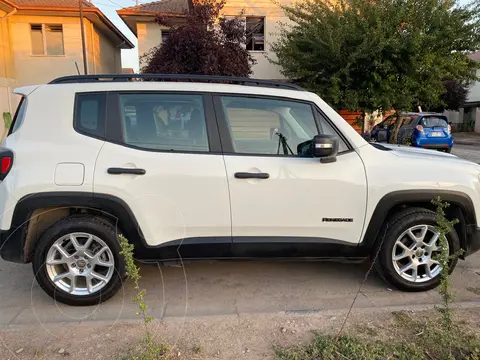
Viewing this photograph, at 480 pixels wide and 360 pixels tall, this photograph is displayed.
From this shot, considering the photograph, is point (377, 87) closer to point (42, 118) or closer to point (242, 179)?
point (242, 179)

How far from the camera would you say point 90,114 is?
315 cm

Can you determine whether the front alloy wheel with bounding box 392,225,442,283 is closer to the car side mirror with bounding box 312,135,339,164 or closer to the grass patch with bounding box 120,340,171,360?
the car side mirror with bounding box 312,135,339,164

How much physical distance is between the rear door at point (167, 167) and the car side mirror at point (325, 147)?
778 millimetres

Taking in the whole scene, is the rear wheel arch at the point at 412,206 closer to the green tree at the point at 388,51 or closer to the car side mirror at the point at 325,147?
the car side mirror at the point at 325,147

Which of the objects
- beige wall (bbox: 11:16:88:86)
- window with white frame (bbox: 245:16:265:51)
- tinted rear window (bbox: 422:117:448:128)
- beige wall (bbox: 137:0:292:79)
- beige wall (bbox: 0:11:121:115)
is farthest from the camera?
beige wall (bbox: 11:16:88:86)

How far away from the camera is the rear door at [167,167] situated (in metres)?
3.04

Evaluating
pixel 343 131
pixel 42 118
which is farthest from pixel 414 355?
pixel 42 118

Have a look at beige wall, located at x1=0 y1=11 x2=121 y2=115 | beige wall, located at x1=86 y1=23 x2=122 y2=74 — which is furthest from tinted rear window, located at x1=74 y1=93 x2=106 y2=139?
beige wall, located at x1=86 y1=23 x2=122 y2=74

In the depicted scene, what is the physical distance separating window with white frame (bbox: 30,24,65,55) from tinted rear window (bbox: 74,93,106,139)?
1605 cm

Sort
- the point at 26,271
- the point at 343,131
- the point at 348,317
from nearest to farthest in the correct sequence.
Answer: the point at 348,317 < the point at 343,131 < the point at 26,271

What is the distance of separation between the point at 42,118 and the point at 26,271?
6.01ft

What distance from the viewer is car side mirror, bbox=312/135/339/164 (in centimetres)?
297

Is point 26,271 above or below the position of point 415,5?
below

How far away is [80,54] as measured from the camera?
17031 mm
